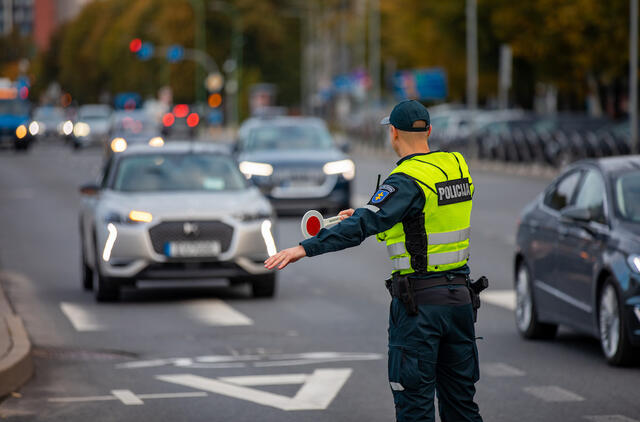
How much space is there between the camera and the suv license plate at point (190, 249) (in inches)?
598

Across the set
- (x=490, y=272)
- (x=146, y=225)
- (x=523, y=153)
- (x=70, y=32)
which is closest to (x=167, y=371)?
(x=146, y=225)

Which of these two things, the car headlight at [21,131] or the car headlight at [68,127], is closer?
the car headlight at [21,131]

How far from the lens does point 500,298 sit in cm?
1559

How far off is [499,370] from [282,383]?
4.91 feet

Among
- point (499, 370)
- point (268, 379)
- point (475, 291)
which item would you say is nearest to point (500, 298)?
point (499, 370)

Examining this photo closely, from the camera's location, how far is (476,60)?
62.8m

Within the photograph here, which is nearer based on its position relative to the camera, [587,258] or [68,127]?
[587,258]

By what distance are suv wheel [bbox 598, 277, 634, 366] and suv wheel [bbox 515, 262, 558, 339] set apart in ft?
4.04

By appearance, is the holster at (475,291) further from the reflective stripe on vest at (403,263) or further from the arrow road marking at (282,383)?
the arrow road marking at (282,383)

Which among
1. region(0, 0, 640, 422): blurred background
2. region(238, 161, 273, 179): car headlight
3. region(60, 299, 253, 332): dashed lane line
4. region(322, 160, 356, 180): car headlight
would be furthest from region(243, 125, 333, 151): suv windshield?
region(60, 299, 253, 332): dashed lane line

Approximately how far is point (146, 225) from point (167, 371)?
4.35m

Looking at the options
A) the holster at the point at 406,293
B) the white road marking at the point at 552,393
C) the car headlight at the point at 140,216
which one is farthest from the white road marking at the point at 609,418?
the car headlight at the point at 140,216

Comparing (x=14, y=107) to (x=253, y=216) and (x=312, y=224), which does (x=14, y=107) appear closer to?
(x=253, y=216)

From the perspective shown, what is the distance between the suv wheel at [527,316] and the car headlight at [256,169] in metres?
14.6
